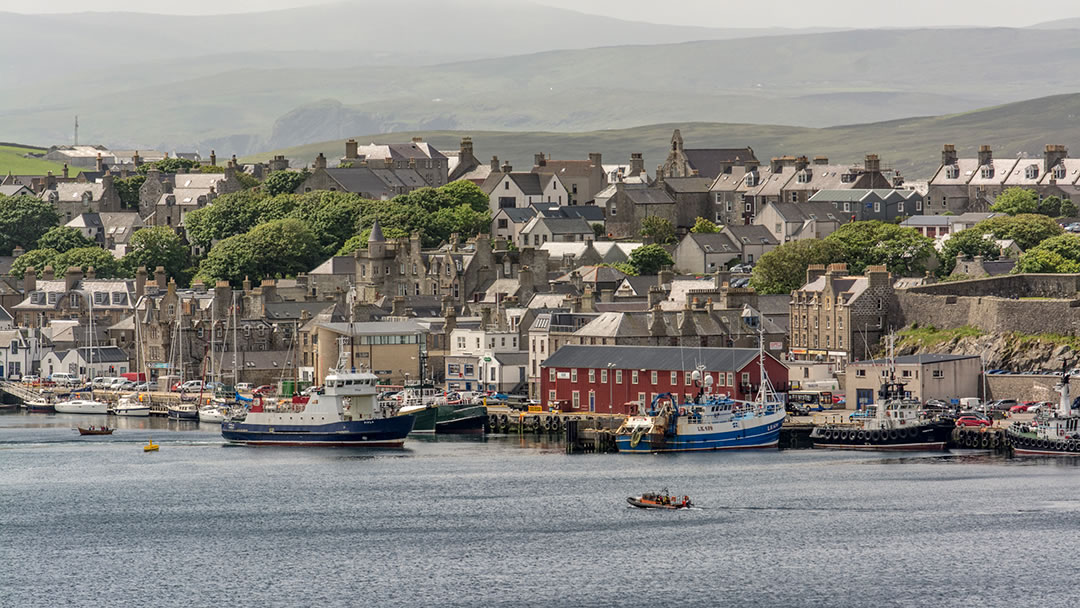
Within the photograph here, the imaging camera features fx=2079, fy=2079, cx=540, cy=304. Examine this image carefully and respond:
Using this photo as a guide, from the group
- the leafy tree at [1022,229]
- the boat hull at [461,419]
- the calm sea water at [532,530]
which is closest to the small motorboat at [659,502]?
the calm sea water at [532,530]

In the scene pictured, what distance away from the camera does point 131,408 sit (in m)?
129

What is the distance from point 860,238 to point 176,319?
153ft

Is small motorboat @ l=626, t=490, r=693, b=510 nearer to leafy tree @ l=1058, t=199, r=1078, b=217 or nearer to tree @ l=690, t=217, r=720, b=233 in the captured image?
tree @ l=690, t=217, r=720, b=233

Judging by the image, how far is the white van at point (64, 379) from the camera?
463 ft

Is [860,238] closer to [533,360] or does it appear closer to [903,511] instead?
[533,360]

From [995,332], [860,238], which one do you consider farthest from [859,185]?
[995,332]

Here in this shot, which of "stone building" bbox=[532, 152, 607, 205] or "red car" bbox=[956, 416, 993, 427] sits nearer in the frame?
"red car" bbox=[956, 416, 993, 427]

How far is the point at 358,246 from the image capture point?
158875 mm

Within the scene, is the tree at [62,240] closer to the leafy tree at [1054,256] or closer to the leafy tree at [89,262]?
the leafy tree at [89,262]

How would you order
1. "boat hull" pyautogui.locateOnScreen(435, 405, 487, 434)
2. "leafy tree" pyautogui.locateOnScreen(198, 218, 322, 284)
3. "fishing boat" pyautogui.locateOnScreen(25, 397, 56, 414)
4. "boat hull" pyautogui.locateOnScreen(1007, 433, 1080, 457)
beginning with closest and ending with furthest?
"boat hull" pyautogui.locateOnScreen(1007, 433, 1080, 457) → "boat hull" pyautogui.locateOnScreen(435, 405, 487, 434) → "fishing boat" pyautogui.locateOnScreen(25, 397, 56, 414) → "leafy tree" pyautogui.locateOnScreen(198, 218, 322, 284)

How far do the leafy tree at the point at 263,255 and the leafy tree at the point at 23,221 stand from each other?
100 ft

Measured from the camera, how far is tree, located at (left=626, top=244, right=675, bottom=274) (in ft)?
491

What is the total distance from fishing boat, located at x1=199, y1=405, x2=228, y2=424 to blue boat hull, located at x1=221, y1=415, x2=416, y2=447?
40.6 ft

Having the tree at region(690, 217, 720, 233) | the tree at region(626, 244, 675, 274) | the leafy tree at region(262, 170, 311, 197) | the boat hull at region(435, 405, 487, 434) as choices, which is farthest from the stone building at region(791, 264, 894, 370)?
the leafy tree at region(262, 170, 311, 197)
